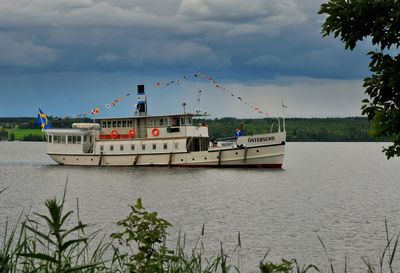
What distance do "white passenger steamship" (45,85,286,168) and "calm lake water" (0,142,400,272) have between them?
44.2 inches

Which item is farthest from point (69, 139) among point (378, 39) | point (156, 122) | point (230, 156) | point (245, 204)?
point (378, 39)

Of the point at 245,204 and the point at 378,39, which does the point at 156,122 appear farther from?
the point at 378,39

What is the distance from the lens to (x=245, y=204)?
46062 mm

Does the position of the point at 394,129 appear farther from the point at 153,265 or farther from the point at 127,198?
the point at 127,198

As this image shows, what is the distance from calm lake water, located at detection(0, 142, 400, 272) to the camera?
28016mm

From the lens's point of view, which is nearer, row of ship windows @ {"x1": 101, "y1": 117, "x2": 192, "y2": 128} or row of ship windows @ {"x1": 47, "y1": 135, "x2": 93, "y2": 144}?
row of ship windows @ {"x1": 101, "y1": 117, "x2": 192, "y2": 128}

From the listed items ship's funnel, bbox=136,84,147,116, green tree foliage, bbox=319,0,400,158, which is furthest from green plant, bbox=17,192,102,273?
ship's funnel, bbox=136,84,147,116

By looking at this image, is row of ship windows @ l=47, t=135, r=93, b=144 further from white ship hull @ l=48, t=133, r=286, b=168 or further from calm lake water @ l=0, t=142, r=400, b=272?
white ship hull @ l=48, t=133, r=286, b=168

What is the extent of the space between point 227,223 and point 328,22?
2465 cm

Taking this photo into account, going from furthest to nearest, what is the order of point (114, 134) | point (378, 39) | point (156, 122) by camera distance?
point (114, 134)
point (156, 122)
point (378, 39)

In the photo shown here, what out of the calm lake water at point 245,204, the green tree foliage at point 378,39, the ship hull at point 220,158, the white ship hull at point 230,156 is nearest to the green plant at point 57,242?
the green tree foliage at point 378,39

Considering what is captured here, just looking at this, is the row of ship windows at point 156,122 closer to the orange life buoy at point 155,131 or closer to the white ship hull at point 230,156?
the orange life buoy at point 155,131

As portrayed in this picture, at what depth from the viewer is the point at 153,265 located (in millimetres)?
7160

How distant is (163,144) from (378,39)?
2281 inches
